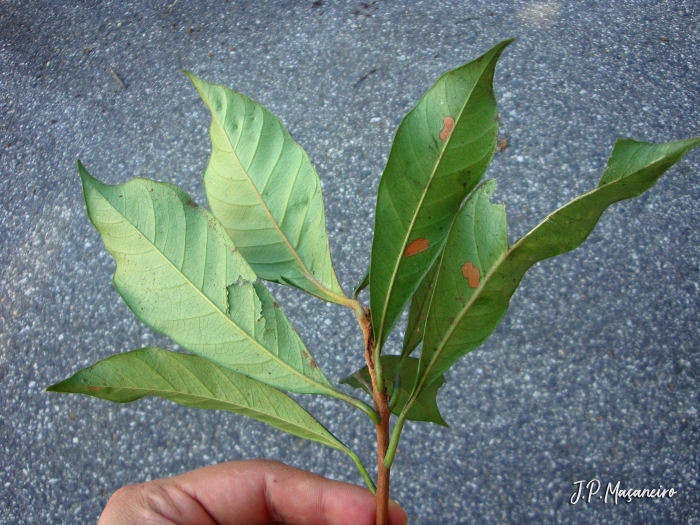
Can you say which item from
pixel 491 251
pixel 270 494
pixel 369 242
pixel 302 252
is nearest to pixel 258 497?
pixel 270 494

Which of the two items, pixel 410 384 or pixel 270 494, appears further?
pixel 270 494

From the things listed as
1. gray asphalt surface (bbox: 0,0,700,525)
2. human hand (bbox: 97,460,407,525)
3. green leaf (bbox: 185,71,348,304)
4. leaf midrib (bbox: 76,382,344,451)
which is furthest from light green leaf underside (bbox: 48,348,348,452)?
gray asphalt surface (bbox: 0,0,700,525)

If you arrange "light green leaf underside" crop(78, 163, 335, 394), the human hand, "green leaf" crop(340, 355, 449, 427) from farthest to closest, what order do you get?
the human hand < "green leaf" crop(340, 355, 449, 427) < "light green leaf underside" crop(78, 163, 335, 394)

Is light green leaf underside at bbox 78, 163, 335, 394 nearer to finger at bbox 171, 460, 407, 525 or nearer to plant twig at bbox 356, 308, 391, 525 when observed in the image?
plant twig at bbox 356, 308, 391, 525

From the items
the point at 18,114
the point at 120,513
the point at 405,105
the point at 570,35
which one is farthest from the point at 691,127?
the point at 18,114

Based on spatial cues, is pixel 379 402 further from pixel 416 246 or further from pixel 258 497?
pixel 258 497
